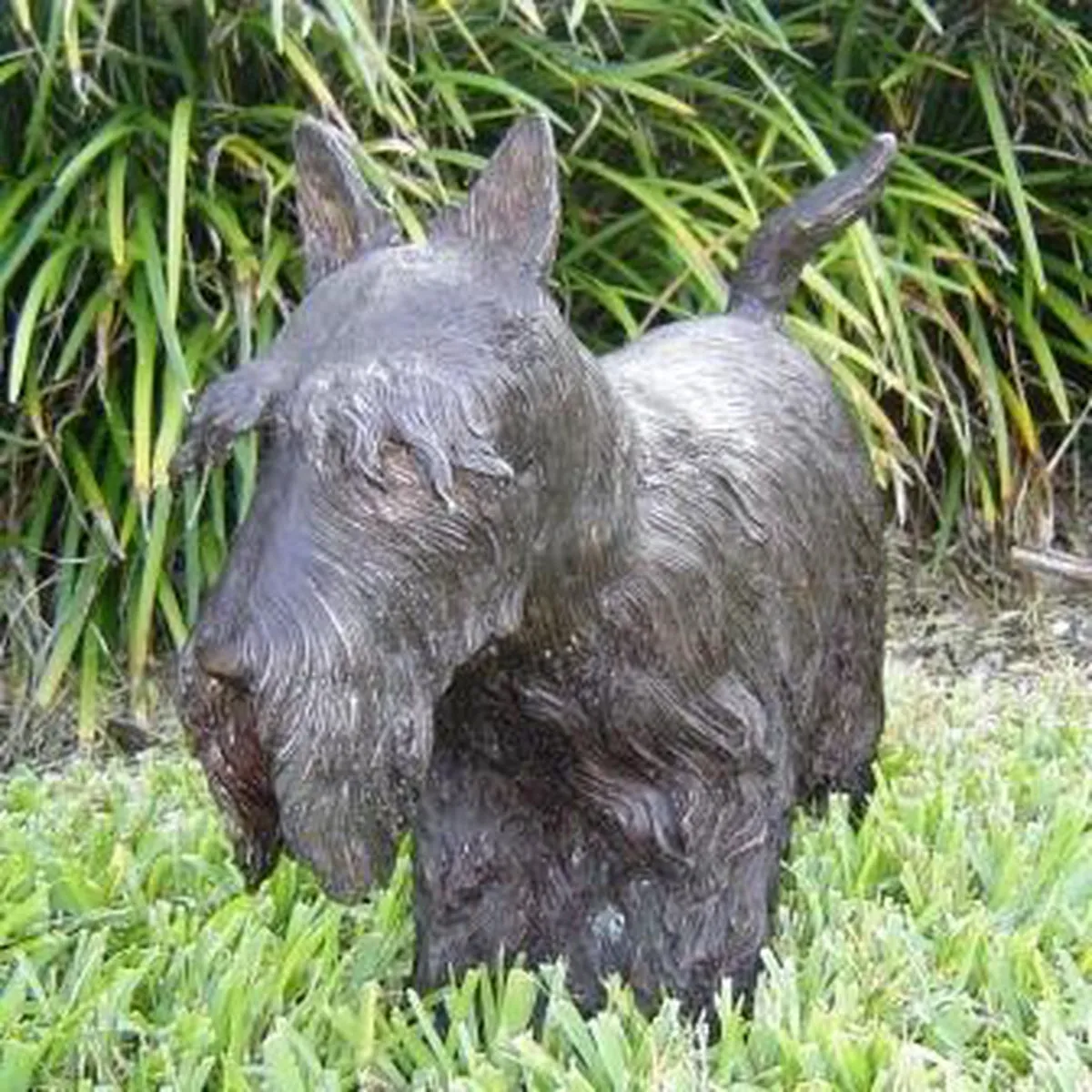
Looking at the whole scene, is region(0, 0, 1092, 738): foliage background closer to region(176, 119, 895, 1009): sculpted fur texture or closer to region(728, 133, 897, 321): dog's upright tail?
region(728, 133, 897, 321): dog's upright tail

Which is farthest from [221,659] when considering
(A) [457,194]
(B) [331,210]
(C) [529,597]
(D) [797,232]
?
(A) [457,194]

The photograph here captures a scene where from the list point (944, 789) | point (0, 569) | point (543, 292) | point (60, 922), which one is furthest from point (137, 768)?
point (543, 292)

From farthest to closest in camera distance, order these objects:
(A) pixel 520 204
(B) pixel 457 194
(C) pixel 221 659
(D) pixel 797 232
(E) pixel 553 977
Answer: (B) pixel 457 194 → (D) pixel 797 232 → (E) pixel 553 977 → (A) pixel 520 204 → (C) pixel 221 659

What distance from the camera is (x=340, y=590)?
1274 mm

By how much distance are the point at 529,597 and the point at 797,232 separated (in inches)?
27.2

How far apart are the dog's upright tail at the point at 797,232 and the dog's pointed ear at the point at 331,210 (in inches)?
24.1

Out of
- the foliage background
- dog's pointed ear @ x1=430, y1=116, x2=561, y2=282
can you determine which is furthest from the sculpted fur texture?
the foliage background

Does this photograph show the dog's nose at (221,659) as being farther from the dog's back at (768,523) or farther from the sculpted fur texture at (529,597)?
the dog's back at (768,523)

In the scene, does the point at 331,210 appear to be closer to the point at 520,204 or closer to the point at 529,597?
the point at 520,204

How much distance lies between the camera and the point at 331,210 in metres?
1.47

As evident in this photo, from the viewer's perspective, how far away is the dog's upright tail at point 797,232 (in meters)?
1.97

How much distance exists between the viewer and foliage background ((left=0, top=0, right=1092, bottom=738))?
9.82 feet

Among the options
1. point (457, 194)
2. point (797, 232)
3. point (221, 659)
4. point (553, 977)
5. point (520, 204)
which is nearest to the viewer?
point (221, 659)

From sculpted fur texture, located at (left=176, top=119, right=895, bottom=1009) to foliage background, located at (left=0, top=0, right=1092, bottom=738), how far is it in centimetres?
108
